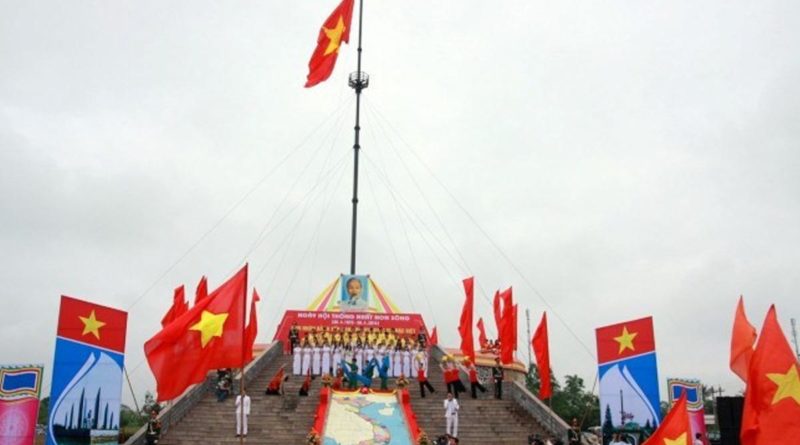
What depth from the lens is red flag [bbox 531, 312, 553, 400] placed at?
22.1m

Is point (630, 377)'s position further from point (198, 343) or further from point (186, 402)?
point (186, 402)

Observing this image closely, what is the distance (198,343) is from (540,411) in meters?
11.9

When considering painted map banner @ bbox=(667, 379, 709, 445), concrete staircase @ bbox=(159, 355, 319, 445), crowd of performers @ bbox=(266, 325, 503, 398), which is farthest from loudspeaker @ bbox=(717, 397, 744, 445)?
concrete staircase @ bbox=(159, 355, 319, 445)

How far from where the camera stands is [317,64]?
33.9 m

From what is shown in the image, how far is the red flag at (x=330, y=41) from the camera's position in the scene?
33812 mm

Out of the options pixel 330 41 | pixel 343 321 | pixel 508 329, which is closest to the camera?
pixel 508 329

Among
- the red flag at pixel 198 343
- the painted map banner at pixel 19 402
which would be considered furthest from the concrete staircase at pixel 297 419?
the red flag at pixel 198 343

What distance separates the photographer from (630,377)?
1656cm

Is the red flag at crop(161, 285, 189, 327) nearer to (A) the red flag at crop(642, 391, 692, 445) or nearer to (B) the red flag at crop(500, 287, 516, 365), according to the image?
(B) the red flag at crop(500, 287, 516, 365)

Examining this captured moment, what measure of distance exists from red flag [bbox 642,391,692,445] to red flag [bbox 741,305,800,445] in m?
0.93

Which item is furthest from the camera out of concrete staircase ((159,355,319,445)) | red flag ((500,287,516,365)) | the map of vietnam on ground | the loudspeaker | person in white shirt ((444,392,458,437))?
red flag ((500,287,516,365))

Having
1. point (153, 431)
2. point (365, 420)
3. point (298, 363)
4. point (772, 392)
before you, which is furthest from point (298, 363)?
point (772, 392)

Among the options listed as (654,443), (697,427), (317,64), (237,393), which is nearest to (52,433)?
(237,393)

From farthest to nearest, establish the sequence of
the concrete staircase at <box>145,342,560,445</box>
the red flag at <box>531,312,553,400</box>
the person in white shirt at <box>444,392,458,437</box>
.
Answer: the red flag at <box>531,312,553,400</box>
the person in white shirt at <box>444,392,458,437</box>
the concrete staircase at <box>145,342,560,445</box>
